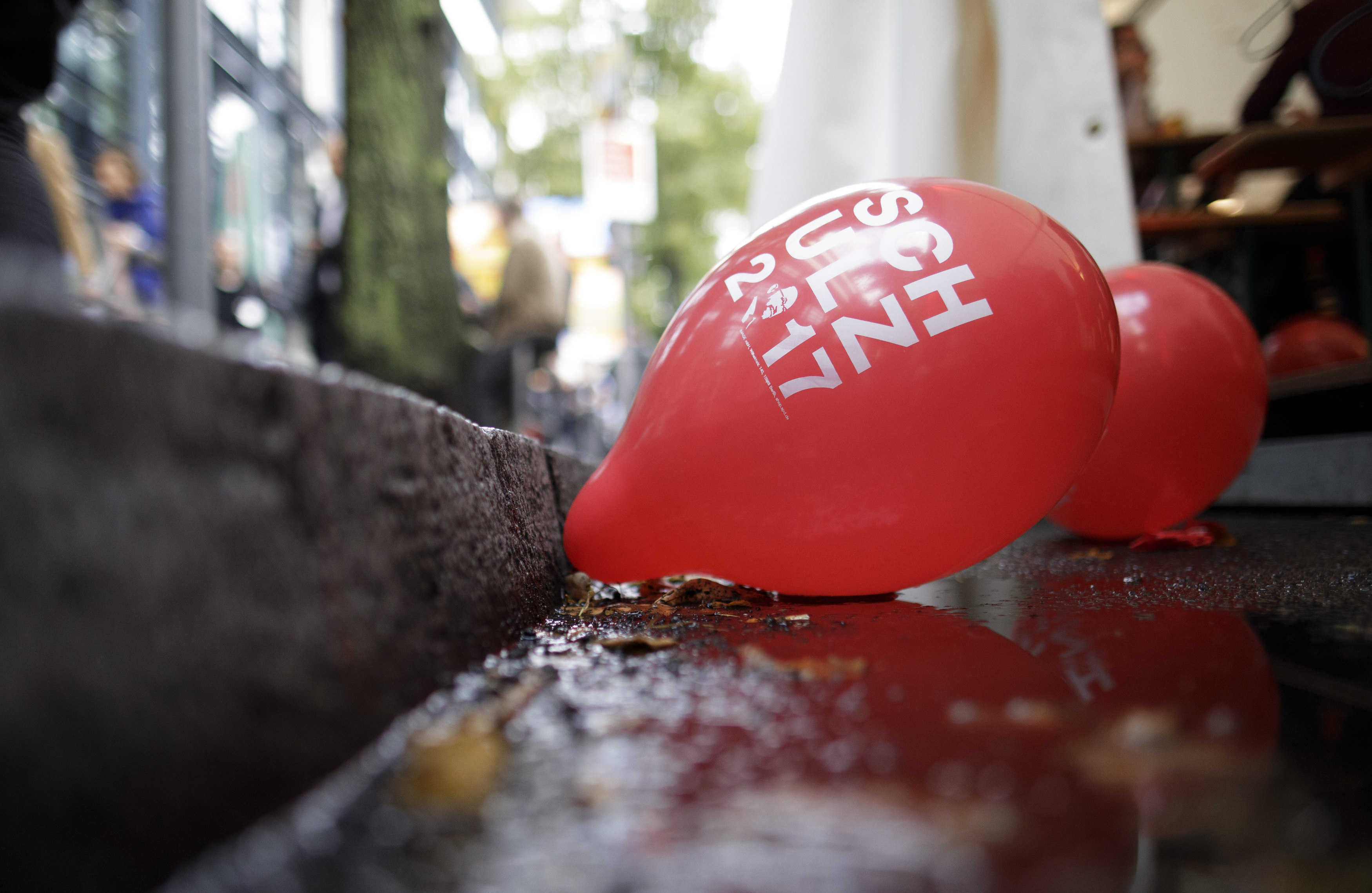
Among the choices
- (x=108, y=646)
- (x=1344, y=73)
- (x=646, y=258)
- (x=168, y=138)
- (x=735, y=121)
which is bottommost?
(x=108, y=646)

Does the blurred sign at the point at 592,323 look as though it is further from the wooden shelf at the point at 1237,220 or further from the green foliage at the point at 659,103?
the wooden shelf at the point at 1237,220

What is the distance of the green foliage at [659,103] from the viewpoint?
12359 mm

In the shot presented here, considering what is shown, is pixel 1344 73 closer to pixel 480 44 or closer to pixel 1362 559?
pixel 1362 559

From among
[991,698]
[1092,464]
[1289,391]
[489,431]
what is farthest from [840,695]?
[1289,391]

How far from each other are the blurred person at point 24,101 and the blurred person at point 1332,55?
3.74 m

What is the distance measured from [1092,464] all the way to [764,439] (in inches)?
42.7

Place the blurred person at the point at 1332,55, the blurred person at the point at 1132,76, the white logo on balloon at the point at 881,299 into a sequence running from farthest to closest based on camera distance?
the blurred person at the point at 1132,76, the blurred person at the point at 1332,55, the white logo on balloon at the point at 881,299

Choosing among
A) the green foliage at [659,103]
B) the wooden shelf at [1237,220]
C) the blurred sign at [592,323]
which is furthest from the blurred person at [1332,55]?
the blurred sign at [592,323]

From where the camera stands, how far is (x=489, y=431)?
3.57ft

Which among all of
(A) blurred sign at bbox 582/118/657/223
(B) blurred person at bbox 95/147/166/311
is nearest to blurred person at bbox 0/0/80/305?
(B) blurred person at bbox 95/147/166/311

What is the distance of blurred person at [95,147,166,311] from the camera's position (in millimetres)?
4652

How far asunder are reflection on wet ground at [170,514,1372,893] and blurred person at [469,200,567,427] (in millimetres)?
4956

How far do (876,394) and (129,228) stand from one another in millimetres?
5238

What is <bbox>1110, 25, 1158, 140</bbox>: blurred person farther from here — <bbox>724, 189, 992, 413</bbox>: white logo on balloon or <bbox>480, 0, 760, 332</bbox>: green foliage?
<bbox>480, 0, 760, 332</bbox>: green foliage
